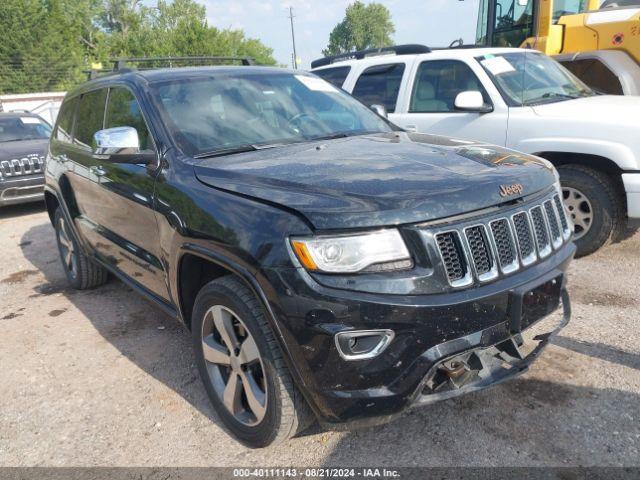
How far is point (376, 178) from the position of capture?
232 cm

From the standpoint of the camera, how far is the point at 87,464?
103 inches

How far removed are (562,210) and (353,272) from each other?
1.40 meters

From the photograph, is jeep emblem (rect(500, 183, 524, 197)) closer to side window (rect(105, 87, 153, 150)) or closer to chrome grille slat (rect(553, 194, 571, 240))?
chrome grille slat (rect(553, 194, 571, 240))

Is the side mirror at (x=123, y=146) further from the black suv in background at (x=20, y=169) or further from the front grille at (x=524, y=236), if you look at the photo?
the black suv in background at (x=20, y=169)

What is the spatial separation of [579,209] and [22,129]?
30.2 ft

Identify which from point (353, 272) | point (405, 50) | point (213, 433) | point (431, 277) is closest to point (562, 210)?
point (431, 277)

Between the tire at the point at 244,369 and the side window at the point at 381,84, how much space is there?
4030 millimetres

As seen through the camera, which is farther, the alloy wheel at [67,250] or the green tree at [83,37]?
the green tree at [83,37]

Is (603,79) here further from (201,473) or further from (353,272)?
(201,473)

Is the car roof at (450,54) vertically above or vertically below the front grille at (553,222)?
above

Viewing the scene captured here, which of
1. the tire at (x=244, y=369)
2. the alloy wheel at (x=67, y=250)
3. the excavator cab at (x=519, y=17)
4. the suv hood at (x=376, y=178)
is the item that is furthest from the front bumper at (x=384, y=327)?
the excavator cab at (x=519, y=17)

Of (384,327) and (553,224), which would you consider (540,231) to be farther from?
(384,327)

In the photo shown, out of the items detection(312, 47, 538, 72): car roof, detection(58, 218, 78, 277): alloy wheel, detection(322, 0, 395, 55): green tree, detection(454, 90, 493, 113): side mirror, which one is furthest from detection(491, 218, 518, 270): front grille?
detection(322, 0, 395, 55): green tree

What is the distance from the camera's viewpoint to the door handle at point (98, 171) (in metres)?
3.62
